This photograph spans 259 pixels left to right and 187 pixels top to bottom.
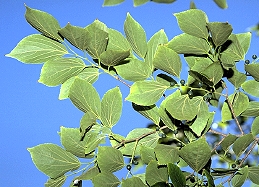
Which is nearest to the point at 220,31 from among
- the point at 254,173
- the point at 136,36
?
the point at 136,36

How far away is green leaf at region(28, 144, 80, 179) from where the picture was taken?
0.71m

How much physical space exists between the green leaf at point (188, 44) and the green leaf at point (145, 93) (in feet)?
0.23

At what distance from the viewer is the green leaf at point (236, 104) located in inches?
27.0

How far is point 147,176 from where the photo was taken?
0.65m

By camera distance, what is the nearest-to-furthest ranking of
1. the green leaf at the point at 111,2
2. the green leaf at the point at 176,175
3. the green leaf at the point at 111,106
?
the green leaf at the point at 176,175 → the green leaf at the point at 111,106 → the green leaf at the point at 111,2

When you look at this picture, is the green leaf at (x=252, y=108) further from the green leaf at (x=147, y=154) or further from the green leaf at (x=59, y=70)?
the green leaf at (x=59, y=70)

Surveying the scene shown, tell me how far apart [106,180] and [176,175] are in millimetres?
146

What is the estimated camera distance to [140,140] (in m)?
0.71

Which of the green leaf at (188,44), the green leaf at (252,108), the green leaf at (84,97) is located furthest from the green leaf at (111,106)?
the green leaf at (252,108)

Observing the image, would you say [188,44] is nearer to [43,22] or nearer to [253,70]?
[253,70]

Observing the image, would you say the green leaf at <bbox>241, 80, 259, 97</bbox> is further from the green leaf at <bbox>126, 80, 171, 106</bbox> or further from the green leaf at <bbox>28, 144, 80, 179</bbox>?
the green leaf at <bbox>28, 144, 80, 179</bbox>

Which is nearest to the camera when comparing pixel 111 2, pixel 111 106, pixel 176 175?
pixel 176 175

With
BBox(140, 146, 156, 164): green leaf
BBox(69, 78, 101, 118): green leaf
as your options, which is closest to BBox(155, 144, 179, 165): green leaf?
BBox(140, 146, 156, 164): green leaf

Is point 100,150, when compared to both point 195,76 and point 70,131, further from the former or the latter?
point 195,76
